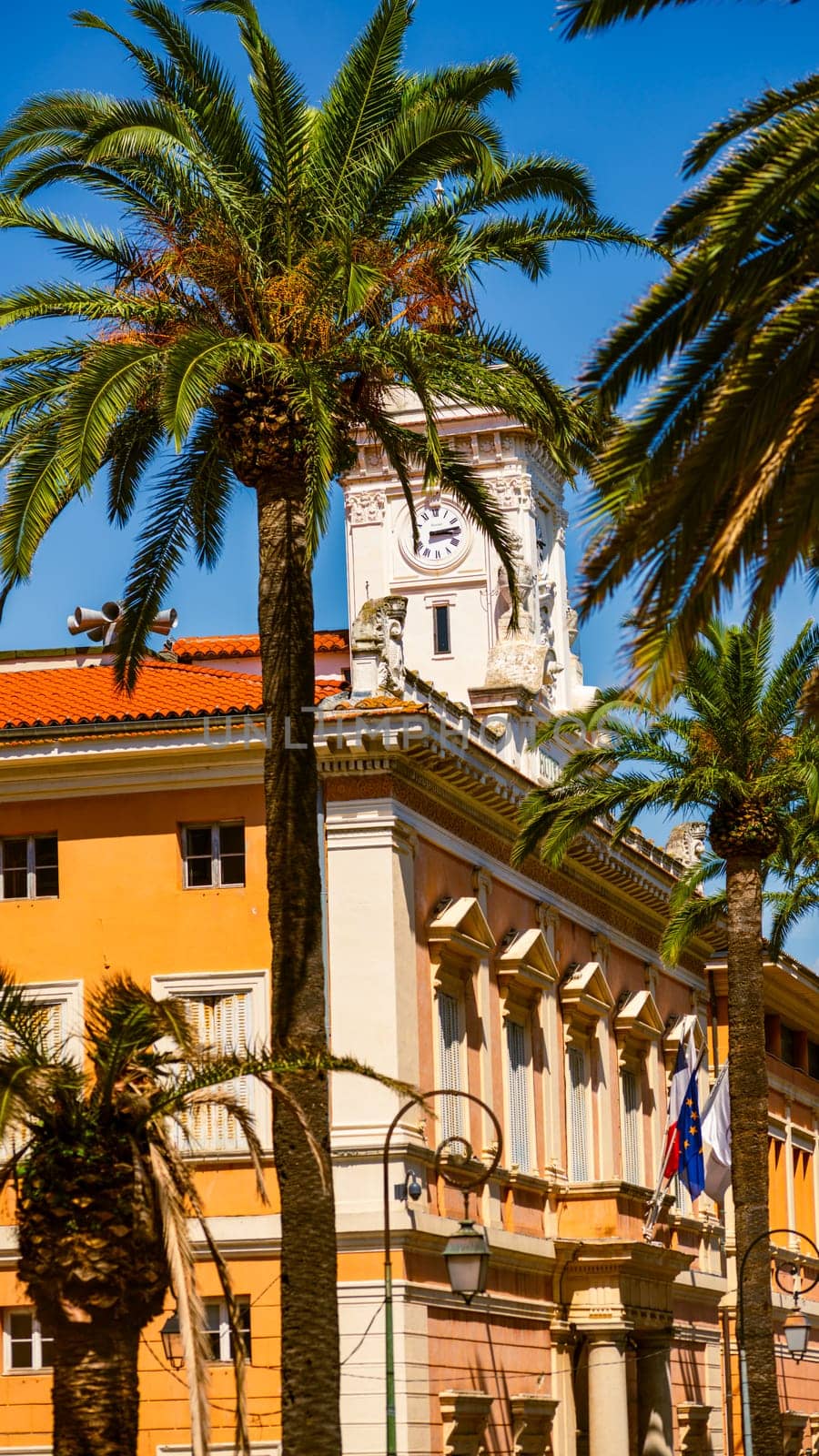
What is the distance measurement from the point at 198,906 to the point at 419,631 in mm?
31657

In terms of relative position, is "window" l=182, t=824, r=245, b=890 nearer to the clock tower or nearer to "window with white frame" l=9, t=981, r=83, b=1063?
"window with white frame" l=9, t=981, r=83, b=1063

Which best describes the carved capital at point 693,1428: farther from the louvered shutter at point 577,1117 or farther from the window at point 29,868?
the window at point 29,868

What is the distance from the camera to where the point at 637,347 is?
16.5 meters

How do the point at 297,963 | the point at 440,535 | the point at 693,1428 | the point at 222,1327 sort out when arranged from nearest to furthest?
1. the point at 297,963
2. the point at 222,1327
3. the point at 693,1428
4. the point at 440,535

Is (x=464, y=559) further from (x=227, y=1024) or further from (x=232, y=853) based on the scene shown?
(x=227, y=1024)

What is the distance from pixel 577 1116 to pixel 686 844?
1056cm

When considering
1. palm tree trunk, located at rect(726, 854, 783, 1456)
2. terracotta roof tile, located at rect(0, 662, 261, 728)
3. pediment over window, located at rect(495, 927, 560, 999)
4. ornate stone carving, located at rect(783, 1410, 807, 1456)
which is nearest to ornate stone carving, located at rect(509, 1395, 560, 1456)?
palm tree trunk, located at rect(726, 854, 783, 1456)

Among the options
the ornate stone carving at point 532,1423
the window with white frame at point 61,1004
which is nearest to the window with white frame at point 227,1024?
the window with white frame at point 61,1004

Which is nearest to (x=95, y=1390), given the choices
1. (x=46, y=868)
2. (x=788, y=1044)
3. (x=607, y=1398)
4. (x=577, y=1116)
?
(x=46, y=868)

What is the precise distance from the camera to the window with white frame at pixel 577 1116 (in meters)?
38.9

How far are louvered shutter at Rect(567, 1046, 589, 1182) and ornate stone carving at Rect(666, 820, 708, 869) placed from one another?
30.7ft

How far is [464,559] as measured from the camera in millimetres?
63094

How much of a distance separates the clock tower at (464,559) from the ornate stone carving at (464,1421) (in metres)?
28.5

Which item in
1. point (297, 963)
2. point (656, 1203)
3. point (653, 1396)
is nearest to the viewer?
point (297, 963)
